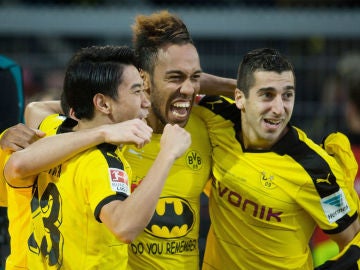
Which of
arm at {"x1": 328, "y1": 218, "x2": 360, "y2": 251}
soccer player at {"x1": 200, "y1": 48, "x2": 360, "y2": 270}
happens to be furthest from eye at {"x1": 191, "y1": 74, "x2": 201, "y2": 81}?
arm at {"x1": 328, "y1": 218, "x2": 360, "y2": 251}

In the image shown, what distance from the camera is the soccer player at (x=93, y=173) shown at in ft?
9.41

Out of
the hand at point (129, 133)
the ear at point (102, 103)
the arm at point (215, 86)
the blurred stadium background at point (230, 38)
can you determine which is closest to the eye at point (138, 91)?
the ear at point (102, 103)

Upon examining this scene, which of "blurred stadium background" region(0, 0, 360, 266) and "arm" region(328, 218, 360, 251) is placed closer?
"arm" region(328, 218, 360, 251)

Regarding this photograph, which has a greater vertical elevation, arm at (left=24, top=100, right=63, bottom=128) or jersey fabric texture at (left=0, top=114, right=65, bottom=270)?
arm at (left=24, top=100, right=63, bottom=128)

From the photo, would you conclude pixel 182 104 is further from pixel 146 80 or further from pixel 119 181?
pixel 119 181

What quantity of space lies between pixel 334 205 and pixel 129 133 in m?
1.26

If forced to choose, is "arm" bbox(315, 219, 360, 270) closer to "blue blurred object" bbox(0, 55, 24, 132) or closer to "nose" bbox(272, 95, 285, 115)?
"nose" bbox(272, 95, 285, 115)

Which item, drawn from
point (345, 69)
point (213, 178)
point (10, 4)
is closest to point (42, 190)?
point (213, 178)

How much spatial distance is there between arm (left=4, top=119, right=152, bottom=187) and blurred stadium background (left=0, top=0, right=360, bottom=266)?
17.5ft

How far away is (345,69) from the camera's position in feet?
27.3

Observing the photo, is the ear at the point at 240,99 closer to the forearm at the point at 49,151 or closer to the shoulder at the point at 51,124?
the shoulder at the point at 51,124

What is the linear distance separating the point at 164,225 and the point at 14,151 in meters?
0.91

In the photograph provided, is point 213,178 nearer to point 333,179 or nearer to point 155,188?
point 333,179

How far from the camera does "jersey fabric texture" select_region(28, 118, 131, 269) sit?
116 inches
